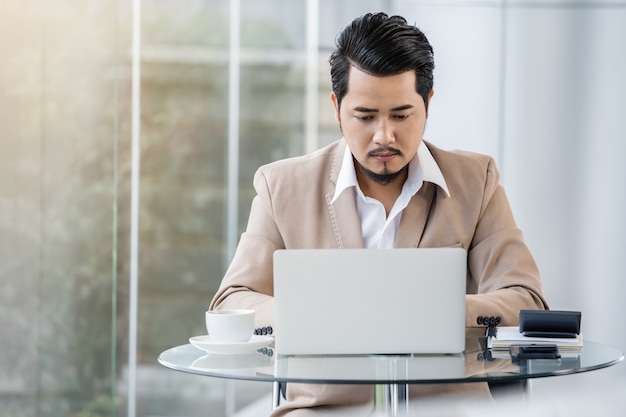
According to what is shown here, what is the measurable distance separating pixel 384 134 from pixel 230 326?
2.09 ft

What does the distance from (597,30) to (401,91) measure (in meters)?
3.43

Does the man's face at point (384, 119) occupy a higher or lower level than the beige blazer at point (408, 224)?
higher

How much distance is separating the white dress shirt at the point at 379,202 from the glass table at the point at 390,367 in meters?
0.53

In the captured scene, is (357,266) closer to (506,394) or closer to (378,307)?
(378,307)

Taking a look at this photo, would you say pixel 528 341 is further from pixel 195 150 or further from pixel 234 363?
pixel 195 150

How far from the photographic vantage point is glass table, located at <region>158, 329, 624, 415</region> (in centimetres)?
154

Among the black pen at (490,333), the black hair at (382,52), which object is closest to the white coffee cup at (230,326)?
the black pen at (490,333)

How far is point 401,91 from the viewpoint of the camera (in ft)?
7.44

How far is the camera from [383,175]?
7.73 feet

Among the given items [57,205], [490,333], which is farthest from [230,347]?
[57,205]

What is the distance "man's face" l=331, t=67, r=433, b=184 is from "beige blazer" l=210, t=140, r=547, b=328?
0.13 metres

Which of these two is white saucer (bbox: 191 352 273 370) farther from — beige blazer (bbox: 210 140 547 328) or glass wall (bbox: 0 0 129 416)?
glass wall (bbox: 0 0 129 416)

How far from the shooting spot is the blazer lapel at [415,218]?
232 cm

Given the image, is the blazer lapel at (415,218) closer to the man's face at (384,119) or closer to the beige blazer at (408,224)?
the beige blazer at (408,224)
